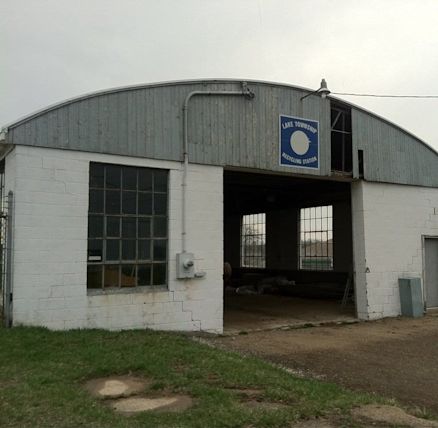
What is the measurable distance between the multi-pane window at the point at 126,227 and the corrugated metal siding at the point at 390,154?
5748mm

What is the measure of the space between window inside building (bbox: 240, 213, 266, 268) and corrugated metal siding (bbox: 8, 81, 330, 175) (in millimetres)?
11600

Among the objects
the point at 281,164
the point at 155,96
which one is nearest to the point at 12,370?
the point at 155,96

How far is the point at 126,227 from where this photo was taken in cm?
1013

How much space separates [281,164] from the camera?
12.1m

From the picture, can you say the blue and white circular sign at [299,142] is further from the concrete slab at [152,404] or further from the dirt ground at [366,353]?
the concrete slab at [152,404]

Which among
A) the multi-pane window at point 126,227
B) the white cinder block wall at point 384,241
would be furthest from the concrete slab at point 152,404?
the white cinder block wall at point 384,241

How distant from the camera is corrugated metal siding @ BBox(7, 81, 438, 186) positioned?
377 inches

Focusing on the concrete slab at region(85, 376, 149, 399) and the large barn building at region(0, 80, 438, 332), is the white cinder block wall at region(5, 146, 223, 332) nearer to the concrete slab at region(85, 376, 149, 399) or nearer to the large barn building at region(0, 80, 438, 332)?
the large barn building at region(0, 80, 438, 332)

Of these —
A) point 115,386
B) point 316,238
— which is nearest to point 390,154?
point 316,238

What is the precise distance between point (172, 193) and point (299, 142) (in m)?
3.65

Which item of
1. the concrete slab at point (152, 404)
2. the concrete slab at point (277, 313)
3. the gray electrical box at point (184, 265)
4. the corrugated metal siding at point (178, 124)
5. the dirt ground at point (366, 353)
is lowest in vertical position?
the dirt ground at point (366, 353)

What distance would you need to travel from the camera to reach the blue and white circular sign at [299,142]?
40.0ft

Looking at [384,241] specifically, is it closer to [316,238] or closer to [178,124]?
[178,124]

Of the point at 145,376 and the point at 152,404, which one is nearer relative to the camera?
the point at 152,404
